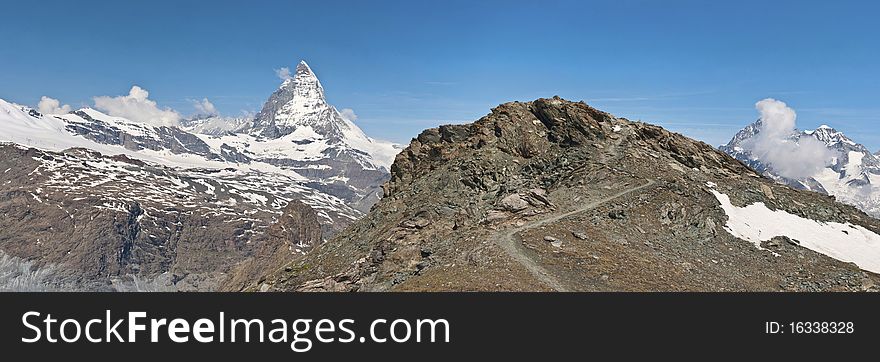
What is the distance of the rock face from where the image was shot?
44.1 m

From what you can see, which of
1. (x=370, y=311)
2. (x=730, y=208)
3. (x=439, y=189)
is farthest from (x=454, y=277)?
(x=730, y=208)

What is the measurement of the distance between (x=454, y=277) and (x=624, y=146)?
3681cm

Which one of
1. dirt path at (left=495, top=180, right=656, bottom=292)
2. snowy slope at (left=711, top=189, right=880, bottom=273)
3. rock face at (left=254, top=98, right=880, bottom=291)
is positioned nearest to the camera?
dirt path at (left=495, top=180, right=656, bottom=292)

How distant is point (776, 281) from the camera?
45.4 m

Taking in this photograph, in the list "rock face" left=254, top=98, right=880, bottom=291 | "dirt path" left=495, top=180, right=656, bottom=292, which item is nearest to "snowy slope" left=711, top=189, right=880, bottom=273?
"rock face" left=254, top=98, right=880, bottom=291

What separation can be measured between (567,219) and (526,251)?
823cm

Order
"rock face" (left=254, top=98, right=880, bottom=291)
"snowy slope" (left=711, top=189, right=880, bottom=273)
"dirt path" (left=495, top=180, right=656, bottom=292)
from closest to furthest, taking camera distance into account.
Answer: "dirt path" (left=495, top=180, right=656, bottom=292), "rock face" (left=254, top=98, right=880, bottom=291), "snowy slope" (left=711, top=189, right=880, bottom=273)

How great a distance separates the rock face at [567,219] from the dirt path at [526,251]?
0.13 m

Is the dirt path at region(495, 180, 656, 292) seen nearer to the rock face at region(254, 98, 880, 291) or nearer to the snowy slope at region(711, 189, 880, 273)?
the rock face at region(254, 98, 880, 291)

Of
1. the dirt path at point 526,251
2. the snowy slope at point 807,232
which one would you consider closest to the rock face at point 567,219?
the dirt path at point 526,251

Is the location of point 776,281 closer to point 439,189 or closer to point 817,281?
point 817,281

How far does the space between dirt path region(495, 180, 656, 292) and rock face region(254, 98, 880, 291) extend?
0.13 m

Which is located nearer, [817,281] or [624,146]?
[817,281]

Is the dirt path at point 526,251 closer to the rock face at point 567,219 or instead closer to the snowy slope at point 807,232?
the rock face at point 567,219
